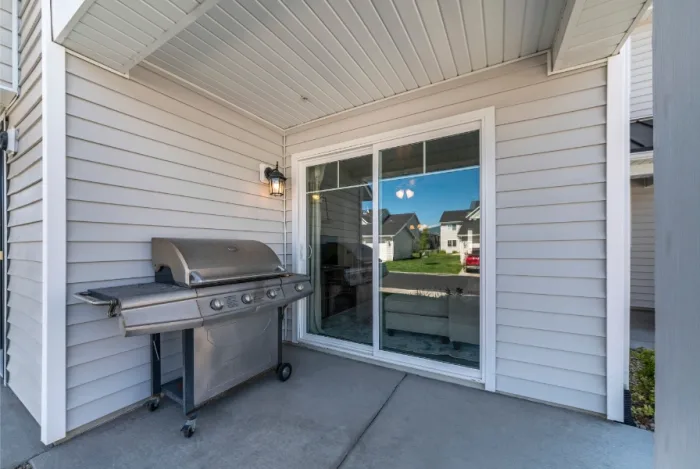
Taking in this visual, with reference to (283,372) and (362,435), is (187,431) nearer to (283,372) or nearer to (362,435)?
(283,372)

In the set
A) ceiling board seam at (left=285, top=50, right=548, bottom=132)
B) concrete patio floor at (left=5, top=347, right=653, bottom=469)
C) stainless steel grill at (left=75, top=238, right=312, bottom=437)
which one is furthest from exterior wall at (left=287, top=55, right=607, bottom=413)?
stainless steel grill at (left=75, top=238, right=312, bottom=437)

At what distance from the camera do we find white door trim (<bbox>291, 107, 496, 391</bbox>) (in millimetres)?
2363

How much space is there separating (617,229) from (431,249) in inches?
52.4

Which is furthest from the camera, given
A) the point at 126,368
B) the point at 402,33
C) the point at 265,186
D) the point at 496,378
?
the point at 265,186

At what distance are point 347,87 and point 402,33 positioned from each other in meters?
0.77

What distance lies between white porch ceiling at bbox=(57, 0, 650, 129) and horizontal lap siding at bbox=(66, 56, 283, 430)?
23 centimetres

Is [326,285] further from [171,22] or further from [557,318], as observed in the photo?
[171,22]

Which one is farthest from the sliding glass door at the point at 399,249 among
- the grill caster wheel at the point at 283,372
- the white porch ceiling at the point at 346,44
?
the grill caster wheel at the point at 283,372

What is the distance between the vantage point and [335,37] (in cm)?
202

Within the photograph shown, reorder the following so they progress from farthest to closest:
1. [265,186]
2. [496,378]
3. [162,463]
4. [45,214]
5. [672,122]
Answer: [265,186], [496,378], [45,214], [162,463], [672,122]

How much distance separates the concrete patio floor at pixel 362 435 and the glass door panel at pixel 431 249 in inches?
20.1

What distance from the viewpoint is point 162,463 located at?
165cm

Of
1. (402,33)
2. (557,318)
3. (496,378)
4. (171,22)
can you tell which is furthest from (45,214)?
(557,318)

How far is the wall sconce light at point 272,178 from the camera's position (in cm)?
326
